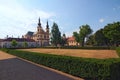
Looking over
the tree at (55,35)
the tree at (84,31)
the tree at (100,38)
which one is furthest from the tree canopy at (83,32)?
the tree at (55,35)

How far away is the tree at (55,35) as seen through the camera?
96.3 m

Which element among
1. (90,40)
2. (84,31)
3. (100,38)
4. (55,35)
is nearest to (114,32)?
(100,38)

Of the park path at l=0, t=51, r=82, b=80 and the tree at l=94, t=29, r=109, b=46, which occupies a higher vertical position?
the tree at l=94, t=29, r=109, b=46

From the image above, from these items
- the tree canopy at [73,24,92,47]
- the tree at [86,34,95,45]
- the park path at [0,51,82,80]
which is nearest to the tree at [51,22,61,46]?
the tree canopy at [73,24,92,47]

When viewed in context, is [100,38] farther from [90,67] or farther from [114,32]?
[90,67]

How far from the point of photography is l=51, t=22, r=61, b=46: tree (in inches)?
3792

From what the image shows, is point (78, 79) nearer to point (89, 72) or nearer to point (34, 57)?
point (89, 72)

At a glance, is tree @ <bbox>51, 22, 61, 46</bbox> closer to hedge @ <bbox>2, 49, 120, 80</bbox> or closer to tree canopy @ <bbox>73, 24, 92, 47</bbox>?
tree canopy @ <bbox>73, 24, 92, 47</bbox>

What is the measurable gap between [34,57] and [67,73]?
31.5 feet

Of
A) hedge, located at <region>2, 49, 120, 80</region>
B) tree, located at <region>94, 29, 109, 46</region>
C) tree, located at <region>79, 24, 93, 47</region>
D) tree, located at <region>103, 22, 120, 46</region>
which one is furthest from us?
tree, located at <region>79, 24, 93, 47</region>

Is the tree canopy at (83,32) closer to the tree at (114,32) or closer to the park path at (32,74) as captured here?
the tree at (114,32)

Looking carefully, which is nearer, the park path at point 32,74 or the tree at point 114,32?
the park path at point 32,74

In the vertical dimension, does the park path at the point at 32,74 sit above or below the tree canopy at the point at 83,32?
below

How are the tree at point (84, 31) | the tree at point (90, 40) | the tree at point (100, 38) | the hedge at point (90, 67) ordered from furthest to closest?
the tree at point (90, 40)
the tree at point (84, 31)
the tree at point (100, 38)
the hedge at point (90, 67)
